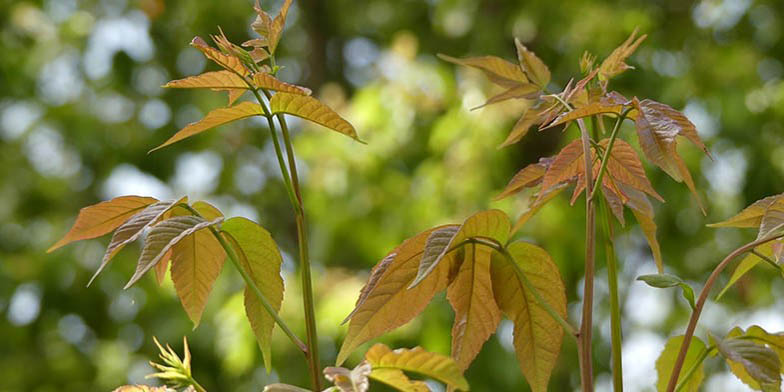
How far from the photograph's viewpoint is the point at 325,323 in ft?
7.55

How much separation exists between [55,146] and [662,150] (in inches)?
158

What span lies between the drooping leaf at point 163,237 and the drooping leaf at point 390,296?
8 cm

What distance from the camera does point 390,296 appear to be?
438 mm

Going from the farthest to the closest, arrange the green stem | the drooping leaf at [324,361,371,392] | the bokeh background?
the bokeh background, the green stem, the drooping leaf at [324,361,371,392]

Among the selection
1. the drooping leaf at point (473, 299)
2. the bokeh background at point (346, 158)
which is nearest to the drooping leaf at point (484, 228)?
the drooping leaf at point (473, 299)

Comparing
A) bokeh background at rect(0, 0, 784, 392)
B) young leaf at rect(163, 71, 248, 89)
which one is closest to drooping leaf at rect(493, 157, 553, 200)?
young leaf at rect(163, 71, 248, 89)

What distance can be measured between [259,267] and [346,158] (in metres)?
2.18

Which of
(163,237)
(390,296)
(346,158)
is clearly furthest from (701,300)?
(346,158)

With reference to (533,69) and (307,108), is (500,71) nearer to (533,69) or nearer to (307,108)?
(533,69)

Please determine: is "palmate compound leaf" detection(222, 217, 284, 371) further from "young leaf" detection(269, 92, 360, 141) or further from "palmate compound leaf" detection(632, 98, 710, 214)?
"palmate compound leaf" detection(632, 98, 710, 214)

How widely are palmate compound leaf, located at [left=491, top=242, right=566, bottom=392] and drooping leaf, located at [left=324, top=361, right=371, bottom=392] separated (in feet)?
0.41

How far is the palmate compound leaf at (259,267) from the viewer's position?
0.47 m

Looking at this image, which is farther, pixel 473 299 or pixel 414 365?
pixel 473 299

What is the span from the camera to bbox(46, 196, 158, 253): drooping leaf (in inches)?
17.7
